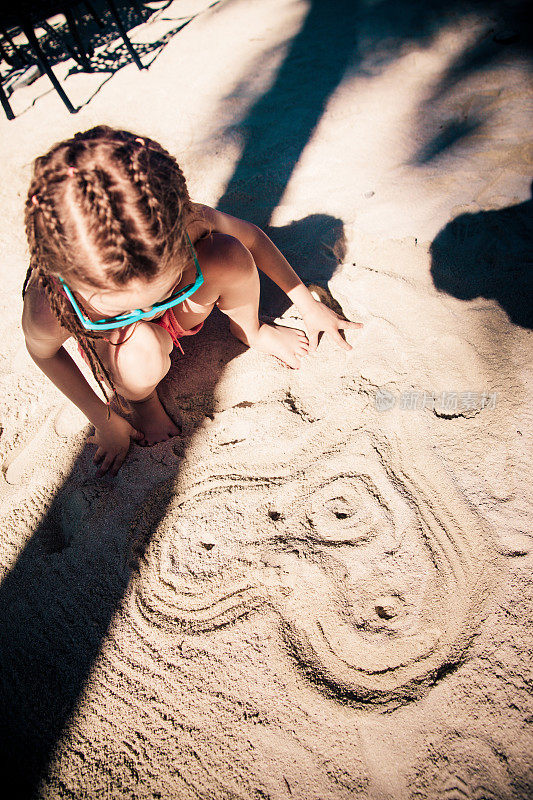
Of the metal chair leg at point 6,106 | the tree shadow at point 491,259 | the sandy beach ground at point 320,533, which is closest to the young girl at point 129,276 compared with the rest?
the sandy beach ground at point 320,533

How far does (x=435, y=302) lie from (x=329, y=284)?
44 cm

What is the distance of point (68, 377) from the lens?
142 centimetres

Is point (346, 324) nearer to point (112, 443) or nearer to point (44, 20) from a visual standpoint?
point (112, 443)

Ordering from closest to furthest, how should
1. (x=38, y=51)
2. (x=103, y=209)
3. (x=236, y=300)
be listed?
(x=103, y=209), (x=236, y=300), (x=38, y=51)

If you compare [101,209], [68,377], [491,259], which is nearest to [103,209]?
[101,209]

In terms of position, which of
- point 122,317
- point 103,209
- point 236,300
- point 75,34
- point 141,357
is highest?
point 75,34

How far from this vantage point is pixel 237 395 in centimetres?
165

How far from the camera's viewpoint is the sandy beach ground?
3.40 ft

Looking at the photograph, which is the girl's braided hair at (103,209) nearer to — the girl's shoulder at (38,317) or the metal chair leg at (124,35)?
the girl's shoulder at (38,317)

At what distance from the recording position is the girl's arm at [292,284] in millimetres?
1577

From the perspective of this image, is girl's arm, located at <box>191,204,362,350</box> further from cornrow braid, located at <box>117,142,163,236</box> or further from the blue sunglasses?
cornrow braid, located at <box>117,142,163,236</box>

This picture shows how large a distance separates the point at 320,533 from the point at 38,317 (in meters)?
1.00

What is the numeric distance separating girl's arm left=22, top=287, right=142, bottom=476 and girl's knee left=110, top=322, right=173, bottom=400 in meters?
0.13

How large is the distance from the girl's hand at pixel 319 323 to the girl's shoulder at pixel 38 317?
87cm
